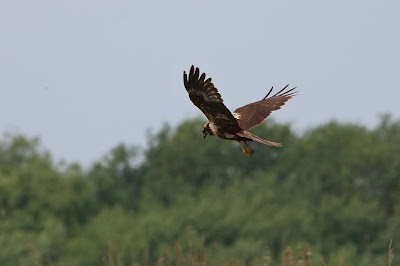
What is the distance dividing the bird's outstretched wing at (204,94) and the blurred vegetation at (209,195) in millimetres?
34163

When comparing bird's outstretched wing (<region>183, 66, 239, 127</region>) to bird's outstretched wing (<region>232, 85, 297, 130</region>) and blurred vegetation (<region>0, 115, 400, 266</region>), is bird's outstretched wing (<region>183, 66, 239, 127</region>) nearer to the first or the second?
bird's outstretched wing (<region>232, 85, 297, 130</region>)

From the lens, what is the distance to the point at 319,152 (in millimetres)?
53906

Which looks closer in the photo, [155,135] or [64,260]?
[64,260]

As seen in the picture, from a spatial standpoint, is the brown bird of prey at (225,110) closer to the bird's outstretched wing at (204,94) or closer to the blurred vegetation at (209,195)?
the bird's outstretched wing at (204,94)

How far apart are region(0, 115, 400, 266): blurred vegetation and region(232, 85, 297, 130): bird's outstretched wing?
3222cm

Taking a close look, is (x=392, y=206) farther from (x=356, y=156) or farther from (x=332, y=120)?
(x=332, y=120)

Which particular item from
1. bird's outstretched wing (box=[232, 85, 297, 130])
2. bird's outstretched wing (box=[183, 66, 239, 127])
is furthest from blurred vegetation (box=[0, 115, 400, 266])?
Result: bird's outstretched wing (box=[183, 66, 239, 127])

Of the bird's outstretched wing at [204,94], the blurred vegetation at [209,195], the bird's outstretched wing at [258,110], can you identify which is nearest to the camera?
the bird's outstretched wing at [204,94]

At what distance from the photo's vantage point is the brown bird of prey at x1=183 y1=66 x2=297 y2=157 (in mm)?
8023

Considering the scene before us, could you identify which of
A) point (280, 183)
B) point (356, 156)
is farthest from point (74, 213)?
point (356, 156)

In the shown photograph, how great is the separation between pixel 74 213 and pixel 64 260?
8222 millimetres

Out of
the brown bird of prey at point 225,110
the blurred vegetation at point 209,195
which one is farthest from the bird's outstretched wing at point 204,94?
the blurred vegetation at point 209,195

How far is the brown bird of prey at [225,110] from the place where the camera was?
802cm

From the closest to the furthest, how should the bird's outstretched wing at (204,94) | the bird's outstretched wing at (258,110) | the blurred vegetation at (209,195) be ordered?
1. the bird's outstretched wing at (204,94)
2. the bird's outstretched wing at (258,110)
3. the blurred vegetation at (209,195)
